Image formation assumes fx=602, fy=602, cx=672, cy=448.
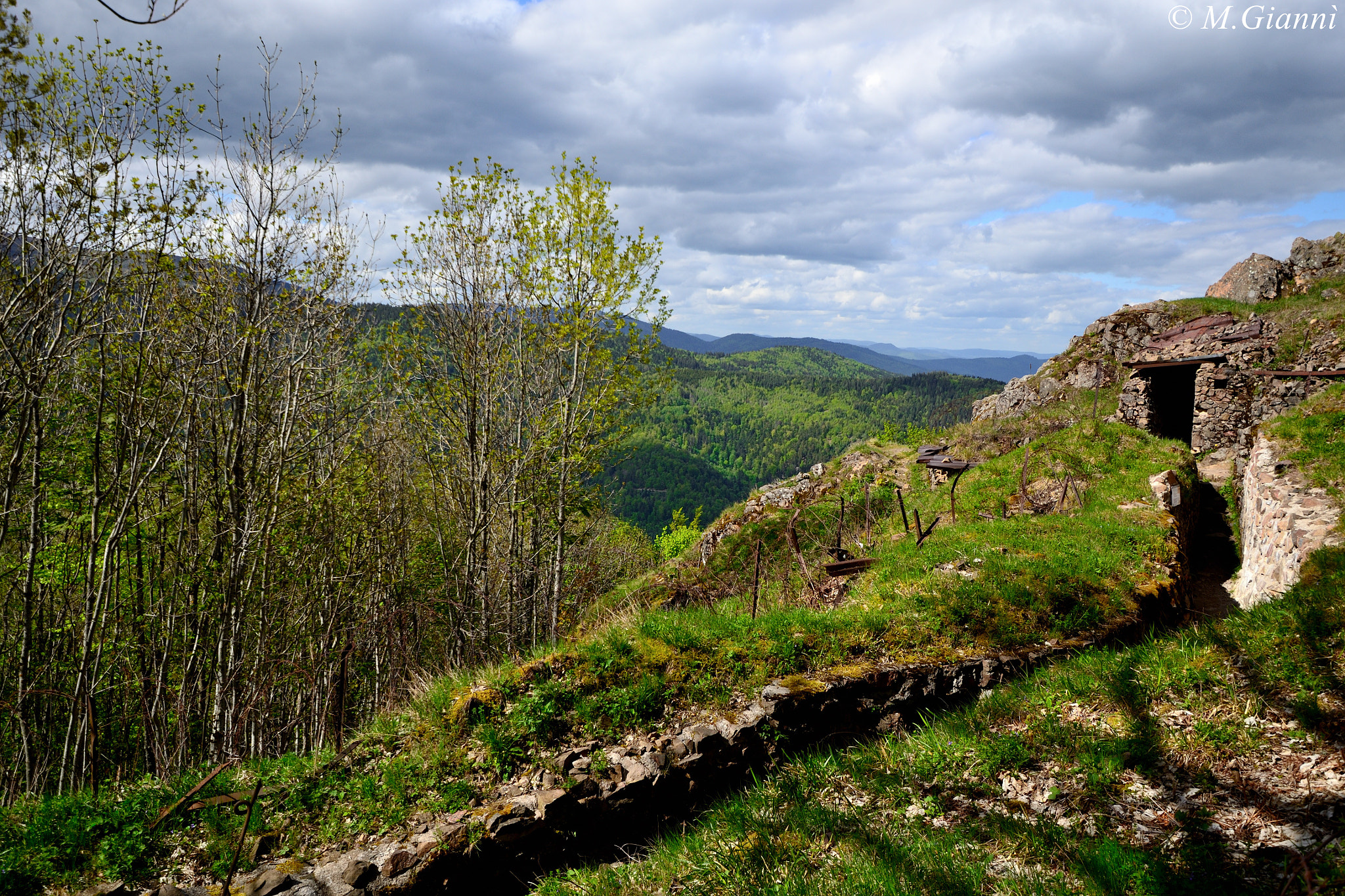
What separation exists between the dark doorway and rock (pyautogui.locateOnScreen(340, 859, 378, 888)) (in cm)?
2097

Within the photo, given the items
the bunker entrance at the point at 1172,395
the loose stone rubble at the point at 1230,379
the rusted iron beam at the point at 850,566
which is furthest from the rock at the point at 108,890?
the bunker entrance at the point at 1172,395

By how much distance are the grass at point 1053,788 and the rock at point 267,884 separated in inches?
68.3

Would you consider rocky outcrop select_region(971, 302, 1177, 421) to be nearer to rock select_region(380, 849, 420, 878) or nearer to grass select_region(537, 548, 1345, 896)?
grass select_region(537, 548, 1345, 896)

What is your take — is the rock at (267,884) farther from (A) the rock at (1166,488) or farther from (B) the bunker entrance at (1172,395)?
(B) the bunker entrance at (1172,395)

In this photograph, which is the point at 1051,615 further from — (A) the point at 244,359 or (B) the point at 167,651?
(B) the point at 167,651

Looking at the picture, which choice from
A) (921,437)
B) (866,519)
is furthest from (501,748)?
(921,437)

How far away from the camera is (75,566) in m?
10.3

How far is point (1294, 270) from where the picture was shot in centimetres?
2342

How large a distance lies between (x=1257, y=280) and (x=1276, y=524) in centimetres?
2212

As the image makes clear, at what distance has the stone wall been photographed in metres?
7.38

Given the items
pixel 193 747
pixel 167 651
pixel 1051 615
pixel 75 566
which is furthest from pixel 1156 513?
pixel 193 747

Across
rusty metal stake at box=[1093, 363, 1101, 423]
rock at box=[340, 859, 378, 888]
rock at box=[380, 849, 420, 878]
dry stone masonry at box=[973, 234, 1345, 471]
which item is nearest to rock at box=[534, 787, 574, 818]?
rock at box=[380, 849, 420, 878]

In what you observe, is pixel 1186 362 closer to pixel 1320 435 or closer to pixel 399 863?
pixel 1320 435

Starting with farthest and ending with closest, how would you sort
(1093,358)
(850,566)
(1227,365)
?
1. (1093,358)
2. (1227,365)
3. (850,566)
